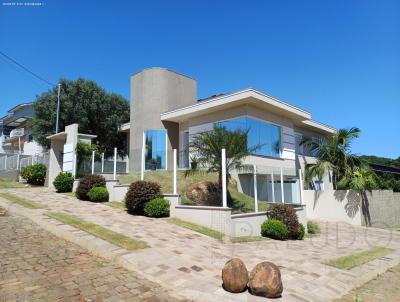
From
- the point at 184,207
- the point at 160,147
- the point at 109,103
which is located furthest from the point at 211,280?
the point at 109,103

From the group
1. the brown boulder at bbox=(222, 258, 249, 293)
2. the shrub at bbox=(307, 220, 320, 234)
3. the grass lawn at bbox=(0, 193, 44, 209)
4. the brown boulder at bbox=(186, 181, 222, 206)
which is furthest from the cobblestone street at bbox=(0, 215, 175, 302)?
the shrub at bbox=(307, 220, 320, 234)

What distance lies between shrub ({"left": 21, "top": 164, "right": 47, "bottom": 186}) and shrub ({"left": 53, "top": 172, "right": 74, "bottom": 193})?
370cm

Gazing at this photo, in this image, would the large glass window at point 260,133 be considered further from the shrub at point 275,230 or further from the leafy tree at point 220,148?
the shrub at point 275,230

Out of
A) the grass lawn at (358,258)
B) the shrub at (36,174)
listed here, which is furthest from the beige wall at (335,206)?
the shrub at (36,174)

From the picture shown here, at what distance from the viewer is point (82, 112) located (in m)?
26.0

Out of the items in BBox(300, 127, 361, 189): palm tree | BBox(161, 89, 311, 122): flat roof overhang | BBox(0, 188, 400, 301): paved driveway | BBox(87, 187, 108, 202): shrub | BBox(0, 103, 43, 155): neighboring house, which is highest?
BBox(0, 103, 43, 155): neighboring house

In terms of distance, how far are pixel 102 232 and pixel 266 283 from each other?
4862mm

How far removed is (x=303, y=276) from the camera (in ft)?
23.2

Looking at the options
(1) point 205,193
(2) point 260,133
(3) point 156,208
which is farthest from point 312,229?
(3) point 156,208

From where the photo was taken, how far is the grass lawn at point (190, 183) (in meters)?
12.2

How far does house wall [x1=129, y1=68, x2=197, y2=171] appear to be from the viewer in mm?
21969

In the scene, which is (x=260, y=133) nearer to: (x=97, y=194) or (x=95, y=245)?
(x=97, y=194)

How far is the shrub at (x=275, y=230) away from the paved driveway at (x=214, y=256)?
1.33 ft

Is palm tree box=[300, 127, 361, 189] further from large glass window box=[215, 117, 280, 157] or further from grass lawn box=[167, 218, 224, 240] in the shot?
grass lawn box=[167, 218, 224, 240]
